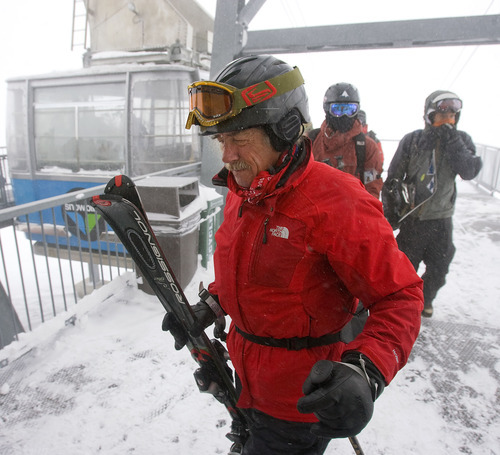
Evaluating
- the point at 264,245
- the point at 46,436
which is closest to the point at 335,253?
the point at 264,245

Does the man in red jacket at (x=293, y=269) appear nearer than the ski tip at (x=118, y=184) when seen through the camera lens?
Yes

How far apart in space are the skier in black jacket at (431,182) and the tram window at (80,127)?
6527mm

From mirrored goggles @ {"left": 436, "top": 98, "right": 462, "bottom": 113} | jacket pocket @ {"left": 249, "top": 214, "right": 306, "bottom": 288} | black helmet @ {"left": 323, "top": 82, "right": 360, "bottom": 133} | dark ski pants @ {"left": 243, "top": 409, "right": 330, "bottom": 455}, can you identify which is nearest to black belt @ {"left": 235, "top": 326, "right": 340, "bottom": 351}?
jacket pocket @ {"left": 249, "top": 214, "right": 306, "bottom": 288}

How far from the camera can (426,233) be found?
3396 millimetres

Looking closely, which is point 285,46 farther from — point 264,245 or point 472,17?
point 264,245

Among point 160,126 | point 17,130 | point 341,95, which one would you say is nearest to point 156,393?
point 341,95

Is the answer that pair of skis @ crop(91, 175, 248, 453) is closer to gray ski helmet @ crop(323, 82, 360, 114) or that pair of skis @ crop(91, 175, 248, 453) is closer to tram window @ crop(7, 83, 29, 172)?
gray ski helmet @ crop(323, 82, 360, 114)

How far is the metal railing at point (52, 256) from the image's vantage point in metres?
3.21

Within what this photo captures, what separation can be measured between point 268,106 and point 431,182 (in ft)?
8.50

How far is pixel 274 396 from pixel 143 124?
25.0 feet

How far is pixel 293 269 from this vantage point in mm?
1184

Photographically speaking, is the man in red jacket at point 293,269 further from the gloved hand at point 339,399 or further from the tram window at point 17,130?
the tram window at point 17,130

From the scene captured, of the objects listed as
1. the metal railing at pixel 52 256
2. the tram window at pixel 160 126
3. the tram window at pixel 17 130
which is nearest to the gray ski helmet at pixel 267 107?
the metal railing at pixel 52 256

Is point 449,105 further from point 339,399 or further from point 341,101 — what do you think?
point 339,399
